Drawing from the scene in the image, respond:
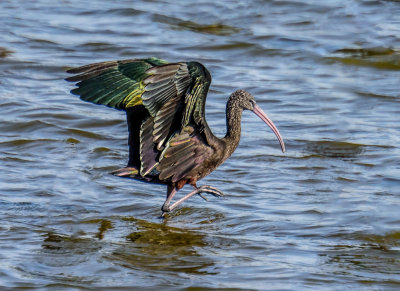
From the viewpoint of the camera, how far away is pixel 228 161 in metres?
9.95

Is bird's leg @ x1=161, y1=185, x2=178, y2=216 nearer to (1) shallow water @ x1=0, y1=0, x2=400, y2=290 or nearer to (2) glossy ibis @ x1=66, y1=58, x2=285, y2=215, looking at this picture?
(2) glossy ibis @ x1=66, y1=58, x2=285, y2=215

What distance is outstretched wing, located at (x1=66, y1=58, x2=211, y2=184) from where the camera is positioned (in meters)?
7.27

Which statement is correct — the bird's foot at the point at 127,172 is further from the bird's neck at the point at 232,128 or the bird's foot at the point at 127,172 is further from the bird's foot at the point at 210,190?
the bird's neck at the point at 232,128

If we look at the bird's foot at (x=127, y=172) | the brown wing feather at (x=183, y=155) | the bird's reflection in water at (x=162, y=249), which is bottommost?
the bird's reflection in water at (x=162, y=249)

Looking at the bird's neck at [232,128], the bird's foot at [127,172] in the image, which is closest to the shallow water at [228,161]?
the bird's foot at [127,172]

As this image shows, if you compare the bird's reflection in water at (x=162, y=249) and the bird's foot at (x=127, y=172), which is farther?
the bird's foot at (x=127, y=172)

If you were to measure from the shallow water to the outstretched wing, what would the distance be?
0.67m

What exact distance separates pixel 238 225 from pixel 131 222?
3.17 feet

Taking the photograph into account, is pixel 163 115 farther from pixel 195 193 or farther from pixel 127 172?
pixel 195 193

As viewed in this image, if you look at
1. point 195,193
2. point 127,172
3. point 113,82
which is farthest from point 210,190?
point 113,82

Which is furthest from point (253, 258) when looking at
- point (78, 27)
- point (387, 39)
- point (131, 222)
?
point (78, 27)

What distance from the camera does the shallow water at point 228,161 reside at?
6980 millimetres

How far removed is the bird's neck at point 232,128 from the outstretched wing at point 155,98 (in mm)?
380

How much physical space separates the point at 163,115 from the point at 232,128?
3.69 ft
